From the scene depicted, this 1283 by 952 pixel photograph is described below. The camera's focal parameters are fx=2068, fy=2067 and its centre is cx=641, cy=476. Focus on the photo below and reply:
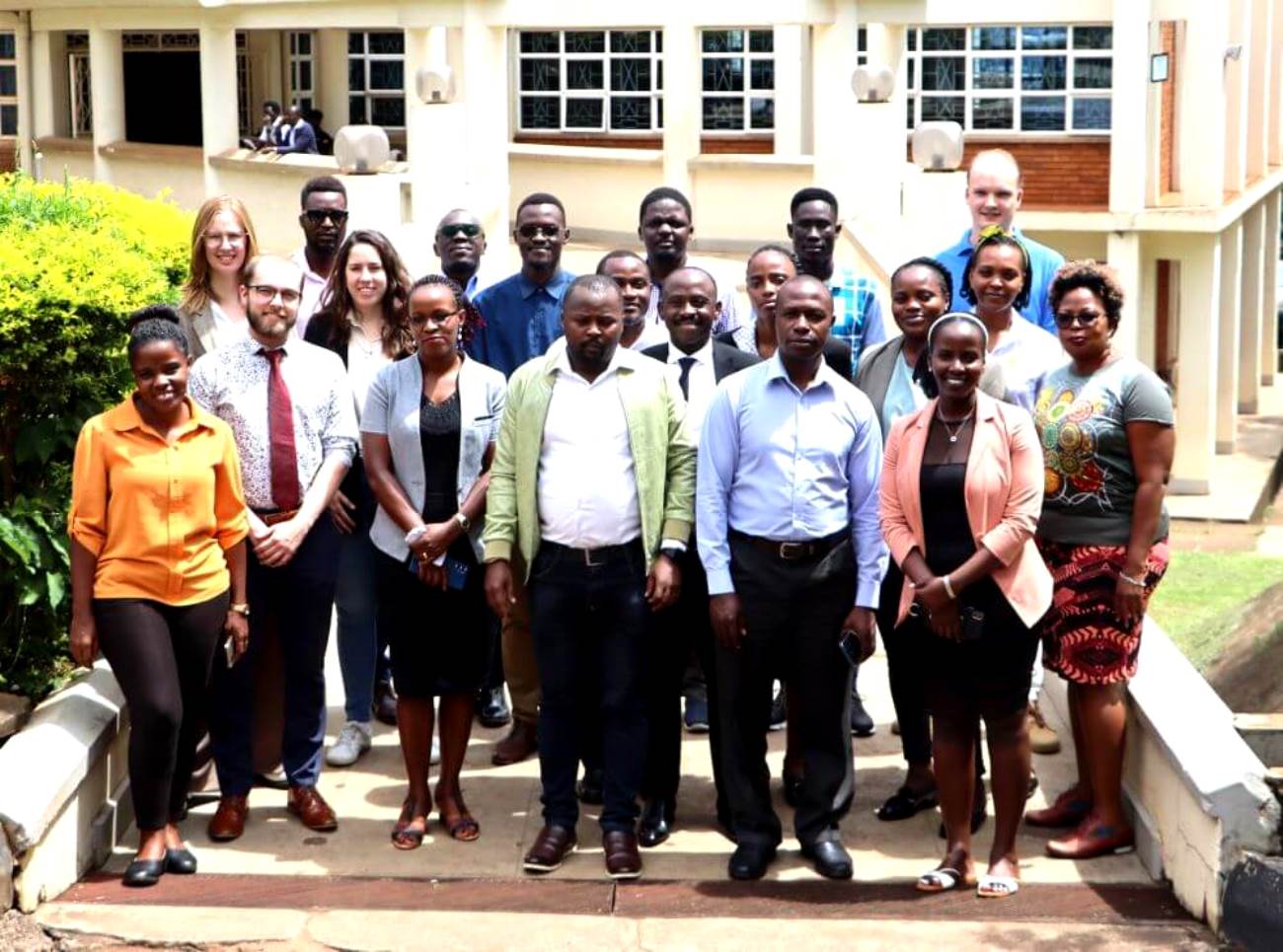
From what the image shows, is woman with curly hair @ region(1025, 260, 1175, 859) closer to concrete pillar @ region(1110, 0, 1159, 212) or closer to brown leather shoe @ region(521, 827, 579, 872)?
brown leather shoe @ region(521, 827, 579, 872)

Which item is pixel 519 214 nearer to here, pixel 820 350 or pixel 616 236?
pixel 820 350

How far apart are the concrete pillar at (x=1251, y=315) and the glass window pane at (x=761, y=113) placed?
365 inches

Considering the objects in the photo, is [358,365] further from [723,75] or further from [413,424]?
[723,75]

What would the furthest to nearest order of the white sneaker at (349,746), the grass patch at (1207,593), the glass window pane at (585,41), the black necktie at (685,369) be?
the glass window pane at (585,41)
the grass patch at (1207,593)
the white sneaker at (349,746)
the black necktie at (685,369)

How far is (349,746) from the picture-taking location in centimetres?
832

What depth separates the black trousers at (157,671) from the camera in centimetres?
686

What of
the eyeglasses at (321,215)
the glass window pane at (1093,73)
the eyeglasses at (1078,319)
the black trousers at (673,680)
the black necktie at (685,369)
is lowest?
the black trousers at (673,680)

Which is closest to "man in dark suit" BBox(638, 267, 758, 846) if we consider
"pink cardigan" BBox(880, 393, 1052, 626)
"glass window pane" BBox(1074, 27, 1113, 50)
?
"pink cardigan" BBox(880, 393, 1052, 626)

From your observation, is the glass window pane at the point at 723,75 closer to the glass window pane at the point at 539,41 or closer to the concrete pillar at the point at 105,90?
the glass window pane at the point at 539,41

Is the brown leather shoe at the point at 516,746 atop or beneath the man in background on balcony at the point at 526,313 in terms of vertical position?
beneath

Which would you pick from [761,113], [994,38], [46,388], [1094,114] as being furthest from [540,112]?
[46,388]

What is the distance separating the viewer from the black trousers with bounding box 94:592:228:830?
686 centimetres

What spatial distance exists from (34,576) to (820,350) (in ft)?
9.89

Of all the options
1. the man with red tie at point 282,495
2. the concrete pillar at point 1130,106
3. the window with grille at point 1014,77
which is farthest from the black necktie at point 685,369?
the window with grille at point 1014,77
